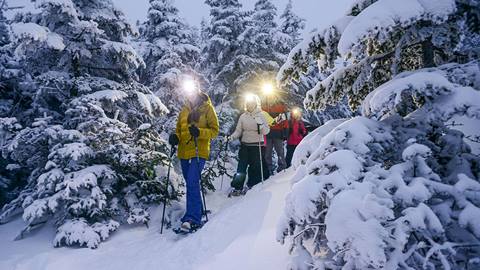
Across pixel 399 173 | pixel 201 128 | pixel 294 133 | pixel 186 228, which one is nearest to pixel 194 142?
pixel 201 128

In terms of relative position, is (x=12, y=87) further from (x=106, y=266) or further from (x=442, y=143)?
(x=442, y=143)

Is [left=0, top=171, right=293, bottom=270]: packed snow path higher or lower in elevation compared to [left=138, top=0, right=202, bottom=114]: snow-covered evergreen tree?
lower

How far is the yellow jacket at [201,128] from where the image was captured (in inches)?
296

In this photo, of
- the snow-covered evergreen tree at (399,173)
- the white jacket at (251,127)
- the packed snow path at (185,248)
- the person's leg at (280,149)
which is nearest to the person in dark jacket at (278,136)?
the person's leg at (280,149)

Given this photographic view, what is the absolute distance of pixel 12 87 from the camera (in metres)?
11.2

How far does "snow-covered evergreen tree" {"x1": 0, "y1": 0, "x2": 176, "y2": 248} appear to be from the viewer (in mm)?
7594

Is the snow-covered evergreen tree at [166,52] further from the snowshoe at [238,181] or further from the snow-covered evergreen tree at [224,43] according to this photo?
the snowshoe at [238,181]

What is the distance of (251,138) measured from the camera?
981 centimetres

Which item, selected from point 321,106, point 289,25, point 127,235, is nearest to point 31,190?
point 127,235

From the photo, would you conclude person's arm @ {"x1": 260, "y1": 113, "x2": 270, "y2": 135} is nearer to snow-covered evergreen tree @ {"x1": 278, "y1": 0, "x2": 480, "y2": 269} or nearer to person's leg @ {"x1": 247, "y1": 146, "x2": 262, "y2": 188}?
person's leg @ {"x1": 247, "y1": 146, "x2": 262, "y2": 188}

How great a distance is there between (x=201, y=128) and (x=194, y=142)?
12.3 inches

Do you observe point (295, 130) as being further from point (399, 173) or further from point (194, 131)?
point (399, 173)

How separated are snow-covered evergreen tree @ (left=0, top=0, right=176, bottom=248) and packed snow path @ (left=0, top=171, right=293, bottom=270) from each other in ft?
1.18

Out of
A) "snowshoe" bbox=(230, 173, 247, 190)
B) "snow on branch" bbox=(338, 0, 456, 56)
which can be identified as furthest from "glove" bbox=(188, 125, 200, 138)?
"snow on branch" bbox=(338, 0, 456, 56)
